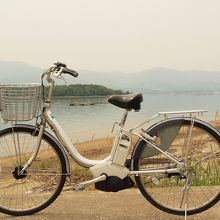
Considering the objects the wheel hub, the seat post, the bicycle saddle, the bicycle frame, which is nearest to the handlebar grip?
the bicycle frame

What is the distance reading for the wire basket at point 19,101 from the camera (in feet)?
12.7

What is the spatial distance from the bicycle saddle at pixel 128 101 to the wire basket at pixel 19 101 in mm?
690

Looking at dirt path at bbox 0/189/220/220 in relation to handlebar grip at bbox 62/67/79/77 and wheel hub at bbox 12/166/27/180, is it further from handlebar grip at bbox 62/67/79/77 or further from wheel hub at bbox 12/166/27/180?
handlebar grip at bbox 62/67/79/77

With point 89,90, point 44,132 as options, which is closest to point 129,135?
point 44,132

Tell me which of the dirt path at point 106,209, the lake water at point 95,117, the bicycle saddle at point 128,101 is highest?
the bicycle saddle at point 128,101

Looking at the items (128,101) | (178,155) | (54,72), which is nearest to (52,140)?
(54,72)

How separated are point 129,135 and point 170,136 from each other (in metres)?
0.39

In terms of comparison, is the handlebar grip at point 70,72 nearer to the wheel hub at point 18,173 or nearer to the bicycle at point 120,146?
the bicycle at point 120,146

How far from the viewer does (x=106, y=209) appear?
4617 millimetres

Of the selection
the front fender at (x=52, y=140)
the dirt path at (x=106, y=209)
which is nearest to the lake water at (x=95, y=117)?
the front fender at (x=52, y=140)

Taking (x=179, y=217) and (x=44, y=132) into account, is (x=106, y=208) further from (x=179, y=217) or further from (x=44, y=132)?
(x=44, y=132)

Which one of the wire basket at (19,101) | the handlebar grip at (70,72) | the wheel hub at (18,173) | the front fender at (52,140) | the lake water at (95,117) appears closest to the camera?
the wire basket at (19,101)

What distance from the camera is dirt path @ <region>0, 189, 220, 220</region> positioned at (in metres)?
4.35

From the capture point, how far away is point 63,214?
4.47 metres
